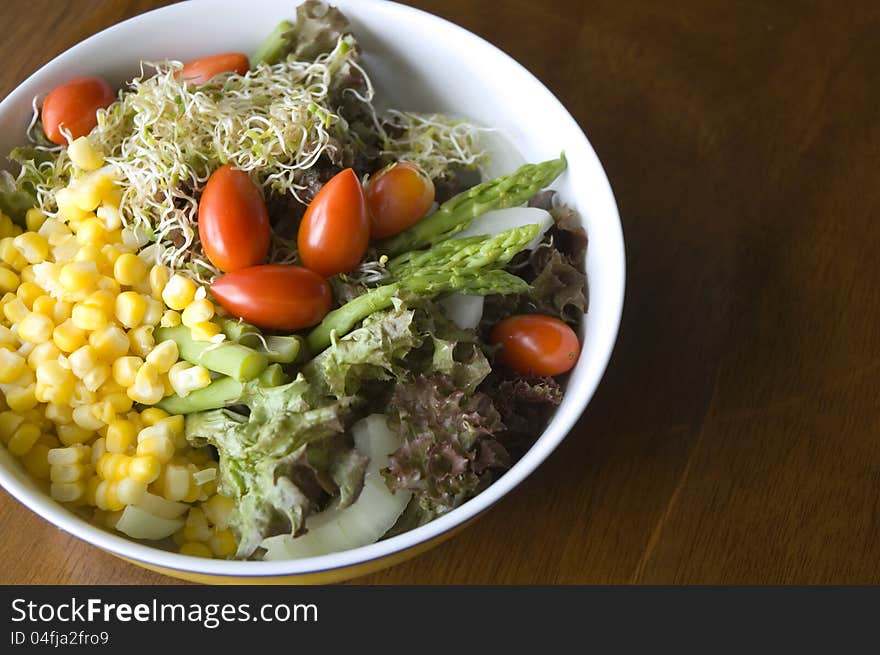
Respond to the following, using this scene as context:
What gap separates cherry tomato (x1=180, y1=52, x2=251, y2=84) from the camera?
2424 mm

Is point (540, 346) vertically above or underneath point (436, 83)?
underneath

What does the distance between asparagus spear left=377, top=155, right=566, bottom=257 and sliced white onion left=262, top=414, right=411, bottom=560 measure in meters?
0.55

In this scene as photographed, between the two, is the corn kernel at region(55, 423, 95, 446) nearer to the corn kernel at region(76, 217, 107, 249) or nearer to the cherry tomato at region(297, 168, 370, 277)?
the corn kernel at region(76, 217, 107, 249)

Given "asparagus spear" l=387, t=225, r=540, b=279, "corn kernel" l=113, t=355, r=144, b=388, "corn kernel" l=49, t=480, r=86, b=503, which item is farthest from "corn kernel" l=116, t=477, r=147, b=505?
"asparagus spear" l=387, t=225, r=540, b=279

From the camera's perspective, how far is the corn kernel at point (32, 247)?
2.16 meters

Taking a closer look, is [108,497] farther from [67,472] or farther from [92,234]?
[92,234]

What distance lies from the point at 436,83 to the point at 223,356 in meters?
1.08

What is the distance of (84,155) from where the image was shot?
2229 millimetres

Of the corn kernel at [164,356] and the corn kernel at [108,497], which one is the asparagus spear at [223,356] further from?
the corn kernel at [108,497]

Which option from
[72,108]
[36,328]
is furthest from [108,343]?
[72,108]

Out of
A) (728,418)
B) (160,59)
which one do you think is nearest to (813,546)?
(728,418)

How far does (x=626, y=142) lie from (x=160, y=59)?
4.54 ft

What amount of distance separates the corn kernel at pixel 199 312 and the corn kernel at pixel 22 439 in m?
0.41

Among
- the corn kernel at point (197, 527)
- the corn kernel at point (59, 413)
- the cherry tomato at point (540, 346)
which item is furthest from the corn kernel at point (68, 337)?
the cherry tomato at point (540, 346)
